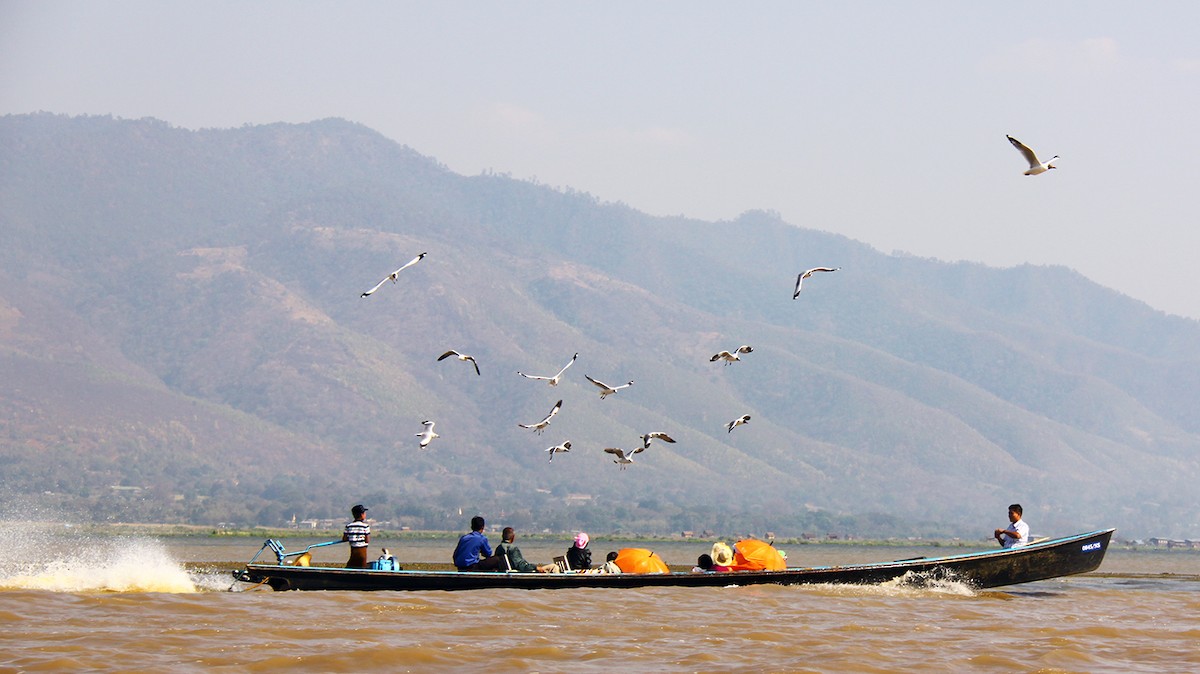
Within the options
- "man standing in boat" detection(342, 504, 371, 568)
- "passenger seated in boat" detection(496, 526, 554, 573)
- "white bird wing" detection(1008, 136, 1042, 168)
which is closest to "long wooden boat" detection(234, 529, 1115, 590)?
"passenger seated in boat" detection(496, 526, 554, 573)

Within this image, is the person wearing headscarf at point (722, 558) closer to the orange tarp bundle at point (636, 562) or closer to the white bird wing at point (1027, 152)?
the orange tarp bundle at point (636, 562)

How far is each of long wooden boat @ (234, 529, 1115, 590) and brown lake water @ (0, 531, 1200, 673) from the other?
289mm

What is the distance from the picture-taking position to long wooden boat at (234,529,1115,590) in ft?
101

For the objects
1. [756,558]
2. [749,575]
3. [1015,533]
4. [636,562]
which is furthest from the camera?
[1015,533]

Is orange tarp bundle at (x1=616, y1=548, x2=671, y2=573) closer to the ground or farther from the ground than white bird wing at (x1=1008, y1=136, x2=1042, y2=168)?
closer to the ground

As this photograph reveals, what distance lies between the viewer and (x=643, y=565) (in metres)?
32.6

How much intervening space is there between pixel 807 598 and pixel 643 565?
11.7 ft

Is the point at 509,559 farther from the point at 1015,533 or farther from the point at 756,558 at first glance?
the point at 1015,533

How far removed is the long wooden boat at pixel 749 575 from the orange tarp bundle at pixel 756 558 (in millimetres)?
392

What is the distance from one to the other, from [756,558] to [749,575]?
635 millimetres

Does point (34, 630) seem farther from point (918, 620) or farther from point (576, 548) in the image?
point (918, 620)

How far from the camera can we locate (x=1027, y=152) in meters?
32.4

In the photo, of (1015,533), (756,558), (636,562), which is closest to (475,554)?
(636,562)

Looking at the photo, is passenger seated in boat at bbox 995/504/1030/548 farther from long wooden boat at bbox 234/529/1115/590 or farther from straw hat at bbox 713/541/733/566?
straw hat at bbox 713/541/733/566
